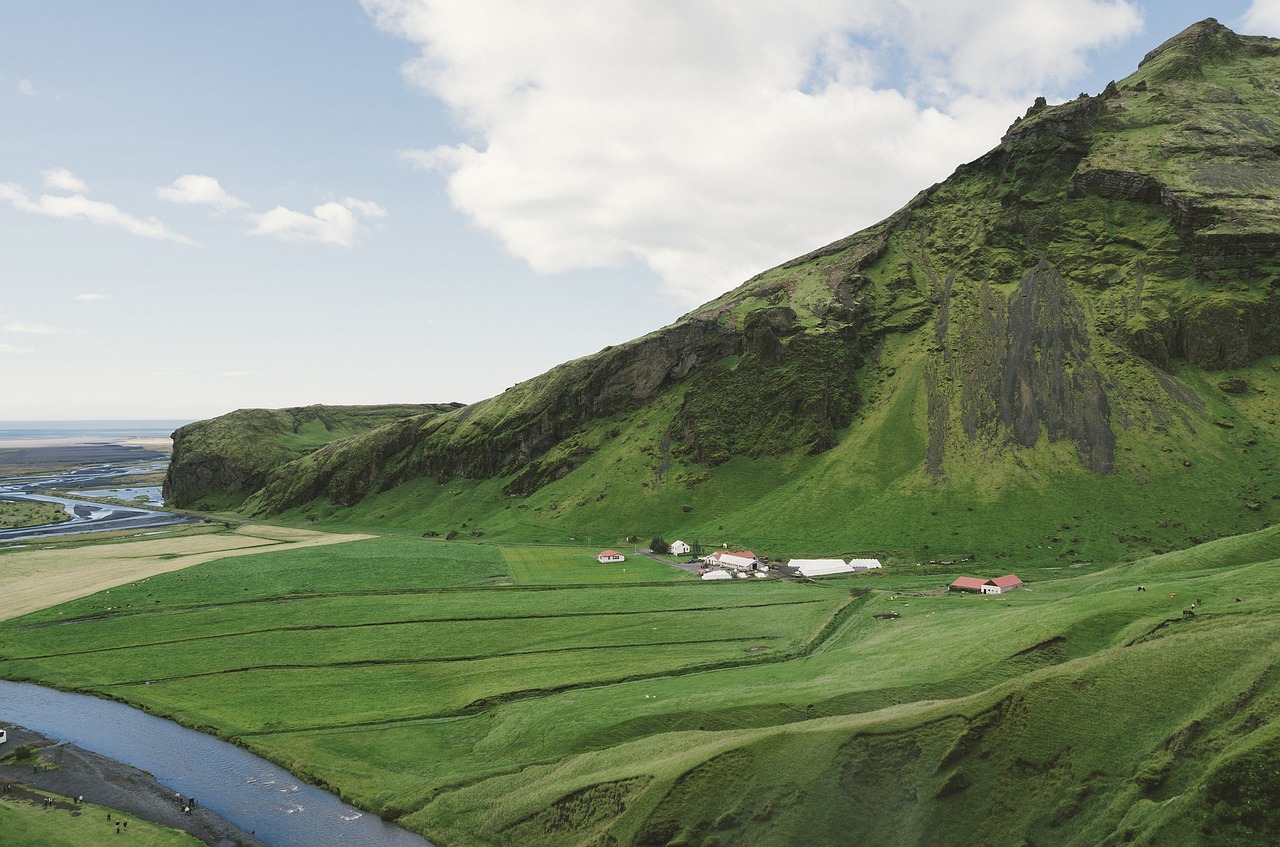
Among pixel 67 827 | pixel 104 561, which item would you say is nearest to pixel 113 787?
pixel 67 827

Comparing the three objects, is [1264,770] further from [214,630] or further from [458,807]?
[214,630]

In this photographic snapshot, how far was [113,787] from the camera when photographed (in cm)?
5453

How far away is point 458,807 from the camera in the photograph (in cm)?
4856

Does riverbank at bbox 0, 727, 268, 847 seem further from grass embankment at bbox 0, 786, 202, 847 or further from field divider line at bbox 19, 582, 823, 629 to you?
field divider line at bbox 19, 582, 823, 629

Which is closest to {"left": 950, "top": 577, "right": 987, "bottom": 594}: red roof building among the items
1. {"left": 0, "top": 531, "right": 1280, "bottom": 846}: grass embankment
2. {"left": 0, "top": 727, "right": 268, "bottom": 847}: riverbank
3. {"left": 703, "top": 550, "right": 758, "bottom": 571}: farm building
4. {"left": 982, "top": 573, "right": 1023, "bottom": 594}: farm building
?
{"left": 982, "top": 573, "right": 1023, "bottom": 594}: farm building

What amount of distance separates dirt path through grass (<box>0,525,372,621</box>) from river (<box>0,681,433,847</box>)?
47.8m

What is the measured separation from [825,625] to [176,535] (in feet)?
655

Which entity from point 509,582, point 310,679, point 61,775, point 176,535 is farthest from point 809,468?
point 176,535

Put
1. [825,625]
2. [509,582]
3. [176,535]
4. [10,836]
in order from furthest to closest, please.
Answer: [176,535]
[509,582]
[825,625]
[10,836]

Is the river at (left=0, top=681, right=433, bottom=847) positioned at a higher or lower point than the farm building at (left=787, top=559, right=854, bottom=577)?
lower

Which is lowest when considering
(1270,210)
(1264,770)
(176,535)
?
Result: (176,535)

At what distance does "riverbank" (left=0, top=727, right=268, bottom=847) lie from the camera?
48688 mm

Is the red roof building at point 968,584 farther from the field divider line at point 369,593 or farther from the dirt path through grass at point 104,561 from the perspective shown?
the dirt path through grass at point 104,561

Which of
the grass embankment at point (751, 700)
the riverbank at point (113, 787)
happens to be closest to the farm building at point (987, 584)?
the grass embankment at point (751, 700)
